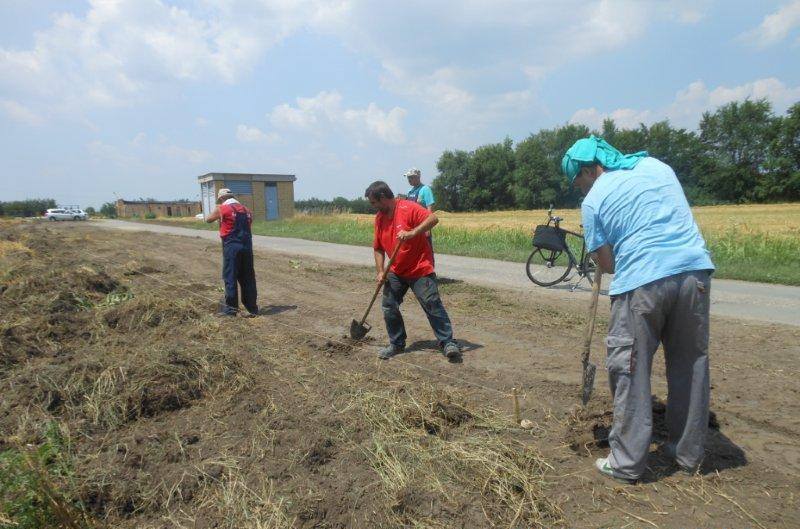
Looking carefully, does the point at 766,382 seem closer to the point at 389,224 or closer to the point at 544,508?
the point at 544,508

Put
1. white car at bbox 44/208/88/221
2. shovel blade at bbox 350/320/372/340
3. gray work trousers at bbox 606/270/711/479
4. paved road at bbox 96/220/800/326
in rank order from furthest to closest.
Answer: white car at bbox 44/208/88/221 → paved road at bbox 96/220/800/326 → shovel blade at bbox 350/320/372/340 → gray work trousers at bbox 606/270/711/479

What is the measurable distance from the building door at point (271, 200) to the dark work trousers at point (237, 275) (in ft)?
116

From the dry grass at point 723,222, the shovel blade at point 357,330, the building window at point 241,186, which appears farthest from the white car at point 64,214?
the shovel blade at point 357,330

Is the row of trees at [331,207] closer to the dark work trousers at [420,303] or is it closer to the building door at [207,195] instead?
the building door at [207,195]

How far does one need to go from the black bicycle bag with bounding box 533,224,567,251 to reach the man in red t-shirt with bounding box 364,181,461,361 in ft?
14.7

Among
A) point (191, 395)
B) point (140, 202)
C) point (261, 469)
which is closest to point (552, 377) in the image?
point (261, 469)

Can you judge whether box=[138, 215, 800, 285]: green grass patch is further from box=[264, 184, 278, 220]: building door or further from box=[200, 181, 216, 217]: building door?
box=[200, 181, 216, 217]: building door

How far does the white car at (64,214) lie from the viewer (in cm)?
5341

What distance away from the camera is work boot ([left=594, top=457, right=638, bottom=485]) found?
296 centimetres

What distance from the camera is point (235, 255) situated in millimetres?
7352

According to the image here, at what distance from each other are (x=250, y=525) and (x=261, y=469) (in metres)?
0.49

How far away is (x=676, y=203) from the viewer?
2.90 m

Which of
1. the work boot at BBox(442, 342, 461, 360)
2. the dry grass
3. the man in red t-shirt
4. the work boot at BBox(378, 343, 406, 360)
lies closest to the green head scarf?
the man in red t-shirt

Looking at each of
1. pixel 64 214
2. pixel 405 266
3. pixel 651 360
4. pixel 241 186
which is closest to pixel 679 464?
pixel 651 360
